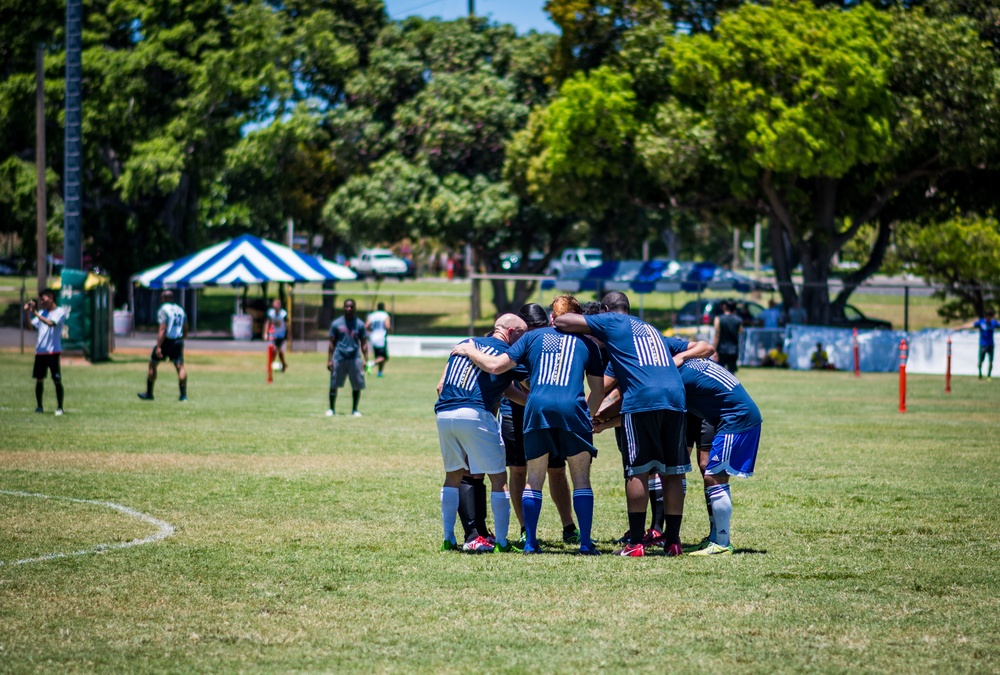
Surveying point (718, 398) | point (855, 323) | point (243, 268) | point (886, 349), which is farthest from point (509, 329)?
point (855, 323)

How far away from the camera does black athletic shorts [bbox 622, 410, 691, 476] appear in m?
8.95

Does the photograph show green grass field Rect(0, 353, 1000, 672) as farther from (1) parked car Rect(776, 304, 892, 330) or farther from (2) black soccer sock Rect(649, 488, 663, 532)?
(1) parked car Rect(776, 304, 892, 330)

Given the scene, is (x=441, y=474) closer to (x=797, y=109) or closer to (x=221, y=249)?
(x=797, y=109)

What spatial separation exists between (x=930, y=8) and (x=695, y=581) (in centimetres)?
3233

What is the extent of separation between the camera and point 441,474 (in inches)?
539

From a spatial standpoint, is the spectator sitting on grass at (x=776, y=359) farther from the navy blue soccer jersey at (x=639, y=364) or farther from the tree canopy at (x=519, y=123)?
the navy blue soccer jersey at (x=639, y=364)

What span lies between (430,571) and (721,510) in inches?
92.3

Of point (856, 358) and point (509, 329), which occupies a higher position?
point (509, 329)

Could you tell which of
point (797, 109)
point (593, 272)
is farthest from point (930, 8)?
point (593, 272)

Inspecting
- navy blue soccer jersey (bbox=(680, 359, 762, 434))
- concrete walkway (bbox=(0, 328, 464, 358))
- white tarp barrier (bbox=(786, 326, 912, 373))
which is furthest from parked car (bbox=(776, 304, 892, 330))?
navy blue soccer jersey (bbox=(680, 359, 762, 434))

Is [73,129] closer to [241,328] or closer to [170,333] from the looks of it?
[170,333]

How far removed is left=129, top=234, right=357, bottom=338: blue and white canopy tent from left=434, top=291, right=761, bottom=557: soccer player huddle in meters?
29.5

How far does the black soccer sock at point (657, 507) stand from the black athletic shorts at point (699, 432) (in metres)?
0.52

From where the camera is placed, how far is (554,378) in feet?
29.5
